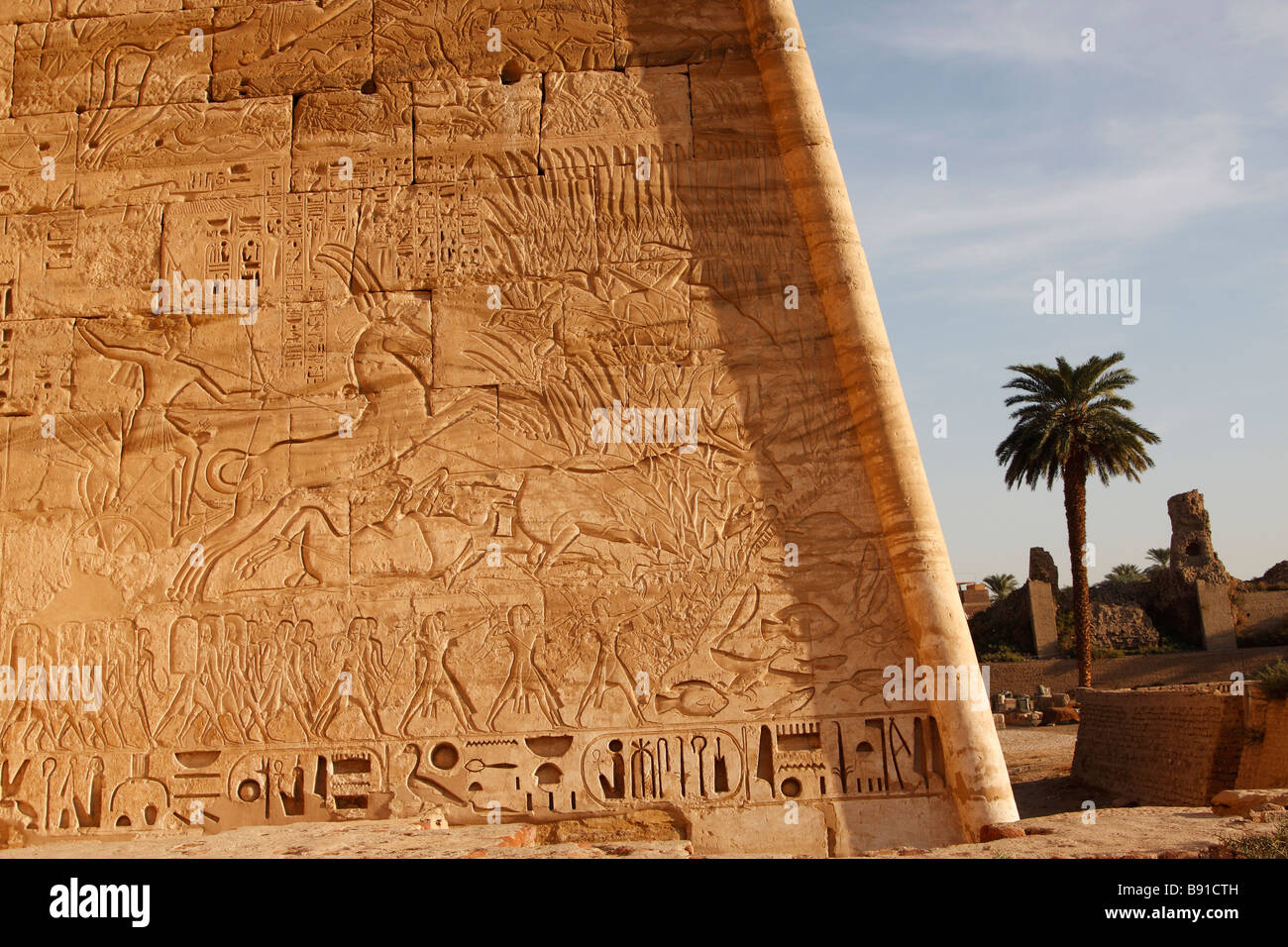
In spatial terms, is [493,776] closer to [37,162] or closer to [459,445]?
[459,445]

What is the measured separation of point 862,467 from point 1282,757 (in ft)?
26.5

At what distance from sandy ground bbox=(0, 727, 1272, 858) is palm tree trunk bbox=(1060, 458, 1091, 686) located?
52.6 feet

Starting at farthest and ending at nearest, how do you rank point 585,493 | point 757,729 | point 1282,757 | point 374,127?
point 1282,757
point 374,127
point 585,493
point 757,729

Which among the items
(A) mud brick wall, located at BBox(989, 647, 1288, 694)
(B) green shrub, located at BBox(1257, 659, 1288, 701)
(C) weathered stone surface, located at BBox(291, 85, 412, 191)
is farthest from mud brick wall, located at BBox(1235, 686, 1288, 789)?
(A) mud brick wall, located at BBox(989, 647, 1288, 694)

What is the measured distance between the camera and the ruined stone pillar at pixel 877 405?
5.42m

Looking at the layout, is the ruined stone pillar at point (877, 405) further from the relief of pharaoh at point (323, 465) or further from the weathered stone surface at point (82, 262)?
the weathered stone surface at point (82, 262)

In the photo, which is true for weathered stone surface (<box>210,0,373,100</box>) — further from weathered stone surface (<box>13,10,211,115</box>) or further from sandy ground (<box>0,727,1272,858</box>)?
sandy ground (<box>0,727,1272,858</box>)

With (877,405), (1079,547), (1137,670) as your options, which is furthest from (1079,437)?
(877,405)

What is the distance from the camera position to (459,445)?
20.0 feet

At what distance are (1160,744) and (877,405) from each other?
32.5ft

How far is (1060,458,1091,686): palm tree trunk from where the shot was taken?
66.4 feet
